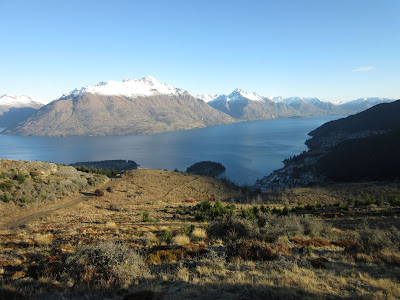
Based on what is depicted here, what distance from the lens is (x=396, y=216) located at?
19.9 meters

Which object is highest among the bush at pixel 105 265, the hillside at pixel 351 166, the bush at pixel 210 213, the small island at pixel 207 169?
the bush at pixel 105 265

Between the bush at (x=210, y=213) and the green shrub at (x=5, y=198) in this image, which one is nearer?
the bush at (x=210, y=213)

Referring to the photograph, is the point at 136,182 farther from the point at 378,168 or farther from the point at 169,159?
the point at 169,159

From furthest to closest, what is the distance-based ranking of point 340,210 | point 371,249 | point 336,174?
point 336,174 → point 340,210 → point 371,249

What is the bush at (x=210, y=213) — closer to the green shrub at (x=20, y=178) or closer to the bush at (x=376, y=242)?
the bush at (x=376, y=242)

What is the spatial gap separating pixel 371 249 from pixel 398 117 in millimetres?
172594

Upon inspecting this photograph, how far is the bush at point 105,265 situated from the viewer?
752 centimetres

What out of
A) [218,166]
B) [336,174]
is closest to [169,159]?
[218,166]

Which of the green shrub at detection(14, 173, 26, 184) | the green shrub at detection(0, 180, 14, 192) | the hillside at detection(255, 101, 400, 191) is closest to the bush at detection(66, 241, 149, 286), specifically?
the green shrub at detection(0, 180, 14, 192)

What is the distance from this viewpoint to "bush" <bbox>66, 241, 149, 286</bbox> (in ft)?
24.7

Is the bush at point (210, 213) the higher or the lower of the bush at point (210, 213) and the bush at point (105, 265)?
the lower

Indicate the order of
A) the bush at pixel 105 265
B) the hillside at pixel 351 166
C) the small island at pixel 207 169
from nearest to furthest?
the bush at pixel 105 265 < the hillside at pixel 351 166 < the small island at pixel 207 169

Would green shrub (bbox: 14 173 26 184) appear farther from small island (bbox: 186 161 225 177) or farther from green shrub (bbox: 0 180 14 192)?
small island (bbox: 186 161 225 177)

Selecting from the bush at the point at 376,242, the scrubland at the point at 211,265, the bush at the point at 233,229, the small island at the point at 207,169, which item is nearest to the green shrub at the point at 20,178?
the scrubland at the point at 211,265
